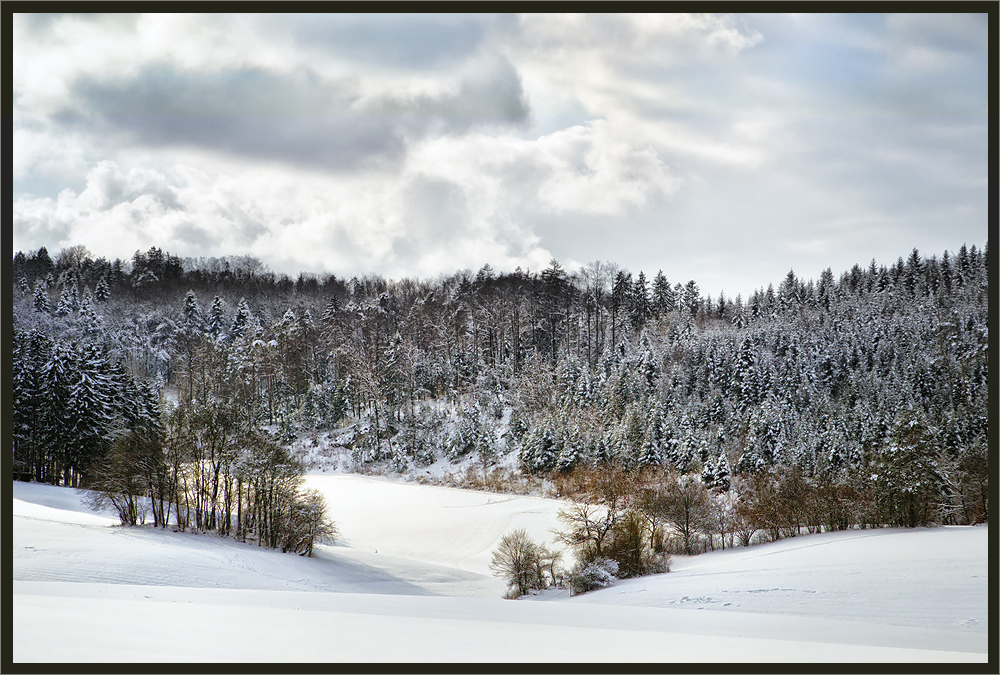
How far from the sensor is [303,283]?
4862cm

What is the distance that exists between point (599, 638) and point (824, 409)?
33083mm

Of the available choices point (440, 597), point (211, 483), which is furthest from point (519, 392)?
point (440, 597)

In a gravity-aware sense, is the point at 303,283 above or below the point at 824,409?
above

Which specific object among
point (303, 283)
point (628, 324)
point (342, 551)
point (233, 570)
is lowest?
point (342, 551)

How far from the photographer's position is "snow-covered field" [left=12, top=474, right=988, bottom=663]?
13.0ft

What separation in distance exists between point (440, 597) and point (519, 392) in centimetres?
2823

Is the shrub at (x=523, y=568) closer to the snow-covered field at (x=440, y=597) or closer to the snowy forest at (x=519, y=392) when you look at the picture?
the snow-covered field at (x=440, y=597)

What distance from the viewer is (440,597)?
11820mm

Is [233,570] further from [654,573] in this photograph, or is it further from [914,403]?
[914,403]

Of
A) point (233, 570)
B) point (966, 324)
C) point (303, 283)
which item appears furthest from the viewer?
point (303, 283)

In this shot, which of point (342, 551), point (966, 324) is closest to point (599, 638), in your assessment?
point (342, 551)

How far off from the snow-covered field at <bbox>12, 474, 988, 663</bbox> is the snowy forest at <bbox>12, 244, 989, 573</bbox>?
2.27 meters

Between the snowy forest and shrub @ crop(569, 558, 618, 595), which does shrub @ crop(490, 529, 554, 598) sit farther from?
the snowy forest

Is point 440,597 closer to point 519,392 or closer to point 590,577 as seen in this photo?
point 590,577
